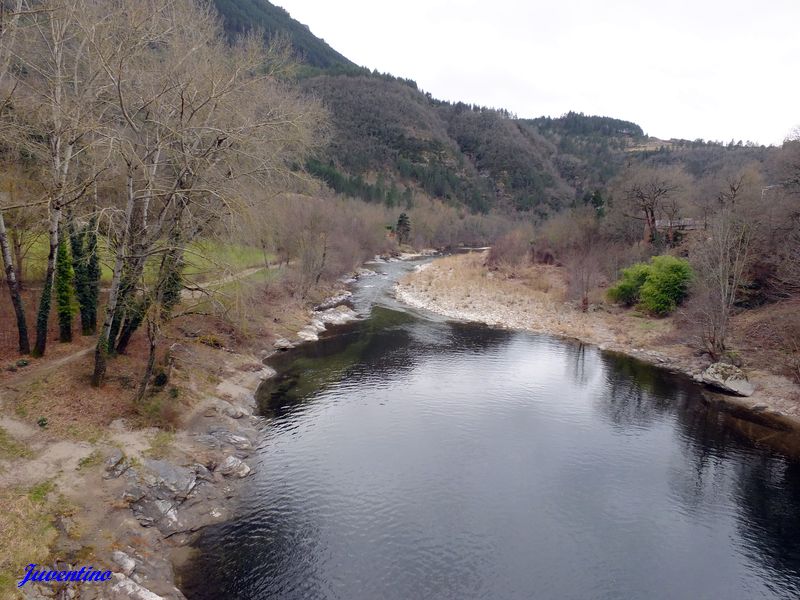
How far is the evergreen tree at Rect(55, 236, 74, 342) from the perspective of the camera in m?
17.3

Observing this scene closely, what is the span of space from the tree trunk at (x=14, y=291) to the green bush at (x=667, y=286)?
3616 cm

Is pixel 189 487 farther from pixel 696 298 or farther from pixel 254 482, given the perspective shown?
pixel 696 298

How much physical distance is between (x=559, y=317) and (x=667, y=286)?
7.77 meters

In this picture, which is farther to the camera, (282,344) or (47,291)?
(282,344)

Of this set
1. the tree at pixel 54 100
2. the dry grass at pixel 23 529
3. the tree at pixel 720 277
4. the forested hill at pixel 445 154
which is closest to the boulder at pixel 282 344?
the tree at pixel 54 100

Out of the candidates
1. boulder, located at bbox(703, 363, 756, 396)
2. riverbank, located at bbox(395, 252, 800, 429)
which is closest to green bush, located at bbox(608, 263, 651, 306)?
riverbank, located at bbox(395, 252, 800, 429)

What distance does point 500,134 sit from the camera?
19300 centimetres

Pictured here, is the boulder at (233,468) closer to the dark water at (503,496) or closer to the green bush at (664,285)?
the dark water at (503,496)

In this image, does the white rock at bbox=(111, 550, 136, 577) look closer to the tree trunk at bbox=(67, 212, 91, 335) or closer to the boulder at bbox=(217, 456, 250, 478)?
the boulder at bbox=(217, 456, 250, 478)

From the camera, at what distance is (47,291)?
15.9 metres

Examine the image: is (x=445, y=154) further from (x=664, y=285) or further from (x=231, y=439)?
(x=231, y=439)

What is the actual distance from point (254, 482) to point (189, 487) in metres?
1.88

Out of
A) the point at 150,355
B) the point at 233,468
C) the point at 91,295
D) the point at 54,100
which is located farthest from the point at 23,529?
the point at 91,295
